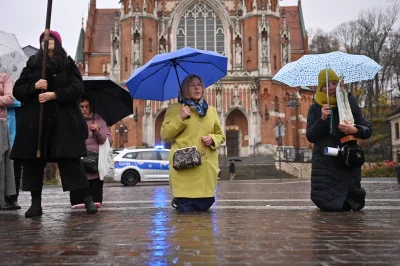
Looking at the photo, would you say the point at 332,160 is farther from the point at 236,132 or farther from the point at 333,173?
the point at 236,132

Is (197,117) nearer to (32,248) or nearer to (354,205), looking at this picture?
(354,205)

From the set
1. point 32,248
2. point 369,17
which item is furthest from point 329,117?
point 369,17

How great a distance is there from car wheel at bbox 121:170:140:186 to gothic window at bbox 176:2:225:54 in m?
23.6

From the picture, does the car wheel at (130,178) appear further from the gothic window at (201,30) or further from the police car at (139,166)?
the gothic window at (201,30)

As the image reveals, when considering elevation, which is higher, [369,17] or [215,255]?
[369,17]

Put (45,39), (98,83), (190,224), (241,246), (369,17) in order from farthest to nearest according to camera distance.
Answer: (369,17) < (98,83) < (45,39) < (190,224) < (241,246)

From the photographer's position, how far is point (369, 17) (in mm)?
48281

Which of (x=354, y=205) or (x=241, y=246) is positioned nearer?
(x=241, y=246)

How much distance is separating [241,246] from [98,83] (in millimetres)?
4825

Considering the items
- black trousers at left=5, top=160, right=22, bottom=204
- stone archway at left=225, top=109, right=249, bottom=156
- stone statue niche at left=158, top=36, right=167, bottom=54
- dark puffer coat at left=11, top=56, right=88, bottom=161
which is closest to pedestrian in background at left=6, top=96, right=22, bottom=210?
black trousers at left=5, top=160, right=22, bottom=204

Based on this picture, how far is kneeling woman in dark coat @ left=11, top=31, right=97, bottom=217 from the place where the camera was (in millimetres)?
6074

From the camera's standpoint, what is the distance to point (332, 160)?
6691 mm

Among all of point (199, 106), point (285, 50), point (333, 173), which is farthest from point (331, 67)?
point (285, 50)

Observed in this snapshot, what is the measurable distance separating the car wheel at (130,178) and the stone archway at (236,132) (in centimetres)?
2178
